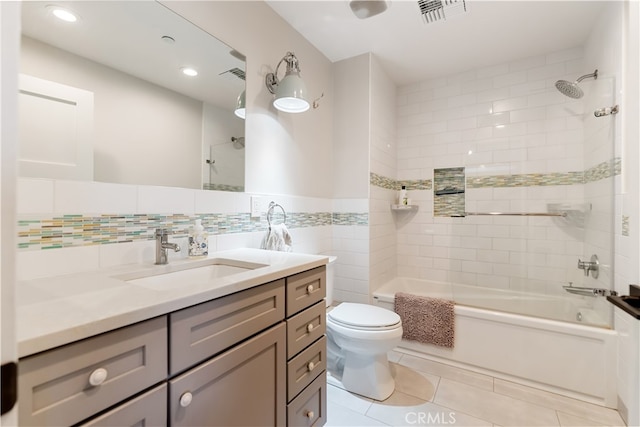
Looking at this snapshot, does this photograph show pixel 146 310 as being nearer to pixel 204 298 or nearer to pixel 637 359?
pixel 204 298

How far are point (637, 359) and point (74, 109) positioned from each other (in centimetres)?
212

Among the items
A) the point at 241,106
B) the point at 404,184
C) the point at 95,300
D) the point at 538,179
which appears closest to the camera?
the point at 95,300

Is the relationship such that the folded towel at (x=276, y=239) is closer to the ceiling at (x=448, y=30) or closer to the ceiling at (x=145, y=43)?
the ceiling at (x=145, y=43)

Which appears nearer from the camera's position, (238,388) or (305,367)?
(238,388)

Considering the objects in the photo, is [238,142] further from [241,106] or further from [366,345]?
[366,345]

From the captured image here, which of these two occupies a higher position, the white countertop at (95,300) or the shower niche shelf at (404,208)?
the shower niche shelf at (404,208)

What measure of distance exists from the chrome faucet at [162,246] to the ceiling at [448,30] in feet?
5.49

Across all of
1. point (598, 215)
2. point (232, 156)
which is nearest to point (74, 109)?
point (232, 156)

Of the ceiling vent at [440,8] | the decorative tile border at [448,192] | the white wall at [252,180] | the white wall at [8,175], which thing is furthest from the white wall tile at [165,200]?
the decorative tile border at [448,192]

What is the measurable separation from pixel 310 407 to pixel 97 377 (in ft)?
3.16

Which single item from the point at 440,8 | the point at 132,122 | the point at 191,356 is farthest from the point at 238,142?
the point at 440,8

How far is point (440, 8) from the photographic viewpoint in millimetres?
1858

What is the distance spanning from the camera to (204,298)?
2.51ft

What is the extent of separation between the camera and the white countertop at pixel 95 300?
0.51 meters
